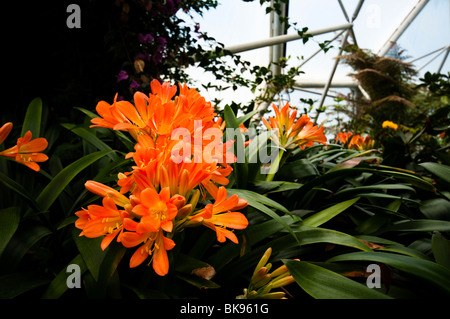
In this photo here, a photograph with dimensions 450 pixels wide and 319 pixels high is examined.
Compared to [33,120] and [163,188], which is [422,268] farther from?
[33,120]

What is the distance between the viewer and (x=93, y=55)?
4.48ft

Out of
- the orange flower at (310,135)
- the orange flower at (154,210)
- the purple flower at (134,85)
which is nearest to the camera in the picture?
the orange flower at (154,210)

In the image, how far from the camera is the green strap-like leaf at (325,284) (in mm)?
379

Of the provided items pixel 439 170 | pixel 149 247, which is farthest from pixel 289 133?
pixel 149 247

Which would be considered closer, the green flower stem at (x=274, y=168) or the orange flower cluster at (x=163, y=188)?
the orange flower cluster at (x=163, y=188)

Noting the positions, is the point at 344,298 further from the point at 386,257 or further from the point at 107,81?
the point at 107,81

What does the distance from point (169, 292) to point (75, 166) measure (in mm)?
336

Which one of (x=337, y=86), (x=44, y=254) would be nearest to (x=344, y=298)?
(x=44, y=254)

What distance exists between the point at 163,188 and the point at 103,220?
3.9 inches

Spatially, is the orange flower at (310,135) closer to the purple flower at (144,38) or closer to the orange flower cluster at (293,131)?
the orange flower cluster at (293,131)

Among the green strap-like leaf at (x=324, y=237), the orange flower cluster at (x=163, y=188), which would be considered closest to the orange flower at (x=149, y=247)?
the orange flower cluster at (x=163, y=188)

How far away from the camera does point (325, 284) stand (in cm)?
41

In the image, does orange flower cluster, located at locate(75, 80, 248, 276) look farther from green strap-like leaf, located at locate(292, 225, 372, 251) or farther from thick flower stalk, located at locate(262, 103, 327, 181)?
thick flower stalk, located at locate(262, 103, 327, 181)

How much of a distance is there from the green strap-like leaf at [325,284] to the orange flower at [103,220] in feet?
0.91
